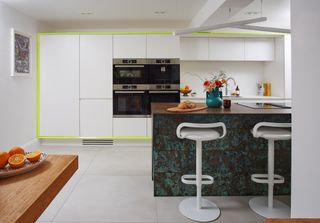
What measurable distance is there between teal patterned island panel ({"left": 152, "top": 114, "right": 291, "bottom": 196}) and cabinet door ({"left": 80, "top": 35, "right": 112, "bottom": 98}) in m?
2.55

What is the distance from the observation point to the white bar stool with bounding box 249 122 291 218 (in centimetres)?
234

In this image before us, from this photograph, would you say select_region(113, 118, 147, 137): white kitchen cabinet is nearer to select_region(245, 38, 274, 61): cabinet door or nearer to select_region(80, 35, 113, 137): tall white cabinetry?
select_region(80, 35, 113, 137): tall white cabinetry

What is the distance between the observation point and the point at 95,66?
493 cm

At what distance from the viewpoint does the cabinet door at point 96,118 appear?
4996 mm

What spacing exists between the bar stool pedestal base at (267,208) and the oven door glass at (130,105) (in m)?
2.83

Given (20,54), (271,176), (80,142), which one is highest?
(20,54)

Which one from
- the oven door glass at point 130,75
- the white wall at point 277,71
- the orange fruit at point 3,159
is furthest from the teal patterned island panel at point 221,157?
the white wall at point 277,71

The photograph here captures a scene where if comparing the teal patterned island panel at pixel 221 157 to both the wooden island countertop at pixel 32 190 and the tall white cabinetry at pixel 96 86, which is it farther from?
the tall white cabinetry at pixel 96 86

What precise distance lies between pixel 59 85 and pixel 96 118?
955mm

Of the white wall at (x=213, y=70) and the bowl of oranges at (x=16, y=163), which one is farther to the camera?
the white wall at (x=213, y=70)

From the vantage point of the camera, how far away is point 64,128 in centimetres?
499

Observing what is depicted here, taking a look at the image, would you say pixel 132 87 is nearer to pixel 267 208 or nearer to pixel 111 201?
pixel 111 201
